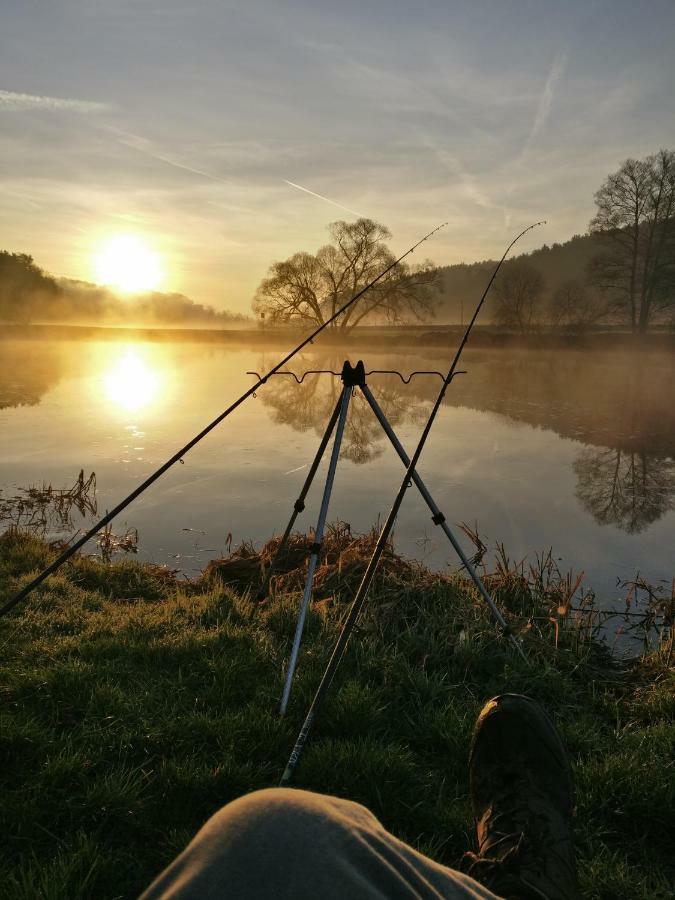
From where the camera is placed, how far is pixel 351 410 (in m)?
17.7

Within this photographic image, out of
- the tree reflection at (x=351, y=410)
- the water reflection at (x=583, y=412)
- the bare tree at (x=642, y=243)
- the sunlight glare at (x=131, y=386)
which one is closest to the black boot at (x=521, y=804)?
the water reflection at (x=583, y=412)

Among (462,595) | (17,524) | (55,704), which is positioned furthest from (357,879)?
(17,524)

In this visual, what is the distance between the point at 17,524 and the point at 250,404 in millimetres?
11923

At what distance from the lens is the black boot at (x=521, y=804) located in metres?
2.04

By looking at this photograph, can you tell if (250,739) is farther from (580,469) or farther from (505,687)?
(580,469)

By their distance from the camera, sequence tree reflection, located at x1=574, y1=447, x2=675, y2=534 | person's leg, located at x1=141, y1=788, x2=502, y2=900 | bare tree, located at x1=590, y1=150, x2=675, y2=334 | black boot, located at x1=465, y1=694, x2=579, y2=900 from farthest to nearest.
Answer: bare tree, located at x1=590, y1=150, x2=675, y2=334
tree reflection, located at x1=574, y1=447, x2=675, y2=534
black boot, located at x1=465, y1=694, x2=579, y2=900
person's leg, located at x1=141, y1=788, x2=502, y2=900

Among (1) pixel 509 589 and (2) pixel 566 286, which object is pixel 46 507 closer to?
(1) pixel 509 589

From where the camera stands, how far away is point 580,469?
34.6ft

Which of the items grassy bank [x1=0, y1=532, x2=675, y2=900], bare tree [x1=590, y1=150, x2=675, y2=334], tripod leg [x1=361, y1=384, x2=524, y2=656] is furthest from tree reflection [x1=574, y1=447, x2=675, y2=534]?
bare tree [x1=590, y1=150, x2=675, y2=334]

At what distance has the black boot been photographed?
2043 mm

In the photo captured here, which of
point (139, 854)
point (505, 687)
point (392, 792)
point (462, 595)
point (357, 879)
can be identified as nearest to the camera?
point (357, 879)

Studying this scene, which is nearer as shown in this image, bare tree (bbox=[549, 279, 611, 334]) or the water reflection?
the water reflection

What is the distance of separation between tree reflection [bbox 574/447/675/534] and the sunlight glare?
41.4 feet

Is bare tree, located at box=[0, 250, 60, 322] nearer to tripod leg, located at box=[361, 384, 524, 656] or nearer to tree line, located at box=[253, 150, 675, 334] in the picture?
tree line, located at box=[253, 150, 675, 334]
